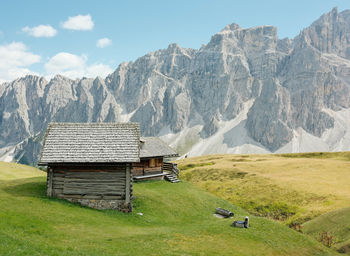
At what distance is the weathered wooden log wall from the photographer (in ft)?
80.8

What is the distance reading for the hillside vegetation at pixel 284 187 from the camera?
3531 centimetres

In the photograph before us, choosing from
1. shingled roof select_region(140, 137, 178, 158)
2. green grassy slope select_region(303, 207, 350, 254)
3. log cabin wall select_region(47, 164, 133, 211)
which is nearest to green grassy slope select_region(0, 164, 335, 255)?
log cabin wall select_region(47, 164, 133, 211)

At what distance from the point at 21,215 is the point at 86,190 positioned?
299 inches

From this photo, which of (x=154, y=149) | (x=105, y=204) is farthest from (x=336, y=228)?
(x=154, y=149)

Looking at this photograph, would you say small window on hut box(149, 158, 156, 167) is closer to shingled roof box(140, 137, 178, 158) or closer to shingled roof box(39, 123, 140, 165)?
shingled roof box(140, 137, 178, 158)

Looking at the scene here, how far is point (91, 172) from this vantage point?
81.9 ft

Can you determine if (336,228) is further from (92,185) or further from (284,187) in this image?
(92,185)

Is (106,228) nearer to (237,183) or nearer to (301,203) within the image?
(301,203)

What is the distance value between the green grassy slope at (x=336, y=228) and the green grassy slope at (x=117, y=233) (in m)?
2.58

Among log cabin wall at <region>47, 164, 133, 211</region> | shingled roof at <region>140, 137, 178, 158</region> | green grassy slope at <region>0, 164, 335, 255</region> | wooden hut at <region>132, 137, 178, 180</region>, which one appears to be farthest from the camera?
shingled roof at <region>140, 137, 178, 158</region>

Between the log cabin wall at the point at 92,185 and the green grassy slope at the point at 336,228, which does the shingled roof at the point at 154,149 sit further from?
the green grassy slope at the point at 336,228

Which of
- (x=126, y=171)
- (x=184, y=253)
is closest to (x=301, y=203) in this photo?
(x=126, y=171)

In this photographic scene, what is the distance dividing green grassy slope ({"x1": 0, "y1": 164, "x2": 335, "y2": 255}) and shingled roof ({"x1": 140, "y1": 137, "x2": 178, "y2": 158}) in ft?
42.2

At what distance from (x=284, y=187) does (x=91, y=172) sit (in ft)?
106
